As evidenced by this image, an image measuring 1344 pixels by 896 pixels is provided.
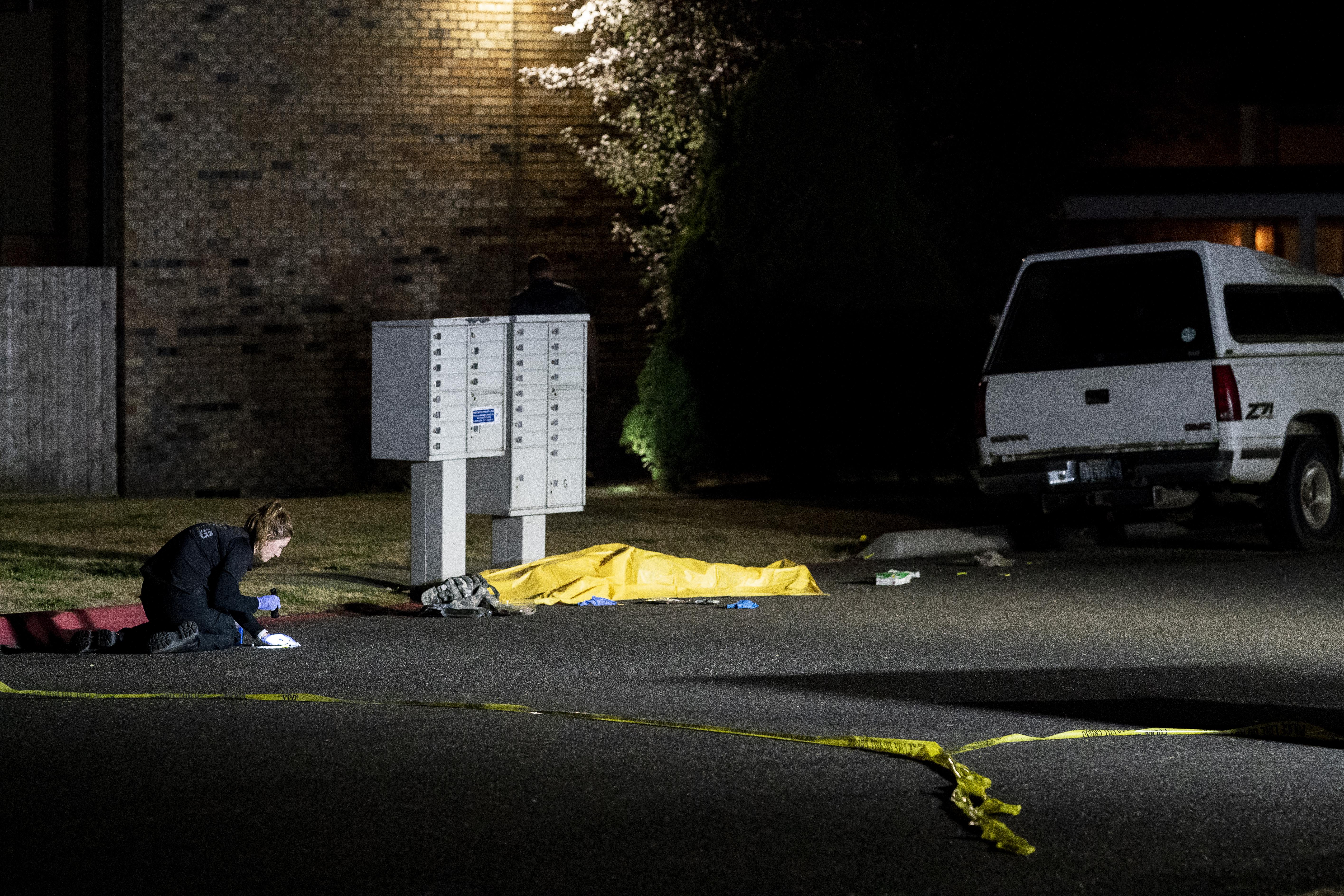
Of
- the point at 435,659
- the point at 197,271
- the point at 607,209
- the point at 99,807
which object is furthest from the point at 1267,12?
the point at 99,807

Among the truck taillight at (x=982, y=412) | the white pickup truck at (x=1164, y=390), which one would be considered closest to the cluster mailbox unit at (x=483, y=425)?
the truck taillight at (x=982, y=412)

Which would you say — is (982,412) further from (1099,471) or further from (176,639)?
(176,639)

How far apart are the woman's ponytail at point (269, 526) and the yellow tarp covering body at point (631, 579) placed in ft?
7.76

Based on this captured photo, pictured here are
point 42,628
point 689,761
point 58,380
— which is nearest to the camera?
point 689,761

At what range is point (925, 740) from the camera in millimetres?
7004

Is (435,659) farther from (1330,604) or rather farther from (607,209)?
(607,209)

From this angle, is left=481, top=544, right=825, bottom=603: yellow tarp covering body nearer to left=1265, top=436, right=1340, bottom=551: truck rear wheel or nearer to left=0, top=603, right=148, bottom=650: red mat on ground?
left=0, top=603, right=148, bottom=650: red mat on ground

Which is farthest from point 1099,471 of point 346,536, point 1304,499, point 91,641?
point 91,641

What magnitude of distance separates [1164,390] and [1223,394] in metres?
0.41

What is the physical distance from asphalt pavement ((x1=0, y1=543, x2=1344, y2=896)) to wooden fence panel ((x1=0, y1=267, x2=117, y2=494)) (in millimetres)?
7510

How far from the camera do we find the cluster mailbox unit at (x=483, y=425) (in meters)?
11.3

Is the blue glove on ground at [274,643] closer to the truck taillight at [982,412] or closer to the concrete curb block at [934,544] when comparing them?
the concrete curb block at [934,544]

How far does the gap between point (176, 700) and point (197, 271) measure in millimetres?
10088

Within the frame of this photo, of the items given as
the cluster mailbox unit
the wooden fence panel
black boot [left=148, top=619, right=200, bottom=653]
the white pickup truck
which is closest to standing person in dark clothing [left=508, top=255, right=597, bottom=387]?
the cluster mailbox unit
